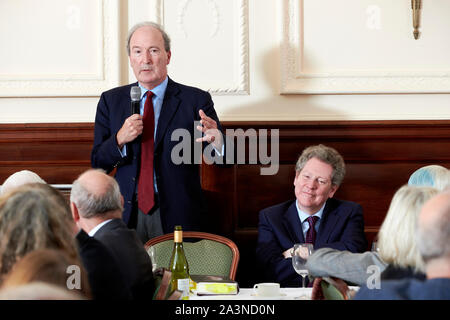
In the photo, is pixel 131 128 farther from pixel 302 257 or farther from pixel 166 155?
pixel 302 257

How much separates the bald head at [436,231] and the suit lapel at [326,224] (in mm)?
1899

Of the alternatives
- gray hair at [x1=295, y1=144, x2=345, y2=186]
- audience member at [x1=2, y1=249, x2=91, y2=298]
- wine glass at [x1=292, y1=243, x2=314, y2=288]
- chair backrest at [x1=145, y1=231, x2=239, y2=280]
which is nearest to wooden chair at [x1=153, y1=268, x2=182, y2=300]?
wine glass at [x1=292, y1=243, x2=314, y2=288]

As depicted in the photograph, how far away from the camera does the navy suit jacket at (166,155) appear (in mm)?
3607

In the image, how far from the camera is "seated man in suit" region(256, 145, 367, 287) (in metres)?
3.58

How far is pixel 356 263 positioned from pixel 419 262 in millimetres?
549

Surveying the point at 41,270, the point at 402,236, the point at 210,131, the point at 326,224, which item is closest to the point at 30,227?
the point at 41,270

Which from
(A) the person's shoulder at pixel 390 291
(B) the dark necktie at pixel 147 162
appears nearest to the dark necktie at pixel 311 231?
(B) the dark necktie at pixel 147 162

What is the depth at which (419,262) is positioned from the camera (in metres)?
1.83

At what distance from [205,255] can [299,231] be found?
55cm

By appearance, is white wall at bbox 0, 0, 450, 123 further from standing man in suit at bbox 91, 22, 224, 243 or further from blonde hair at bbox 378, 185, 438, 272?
blonde hair at bbox 378, 185, 438, 272

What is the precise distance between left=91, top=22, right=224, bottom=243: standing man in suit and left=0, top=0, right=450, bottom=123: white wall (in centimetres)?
80
